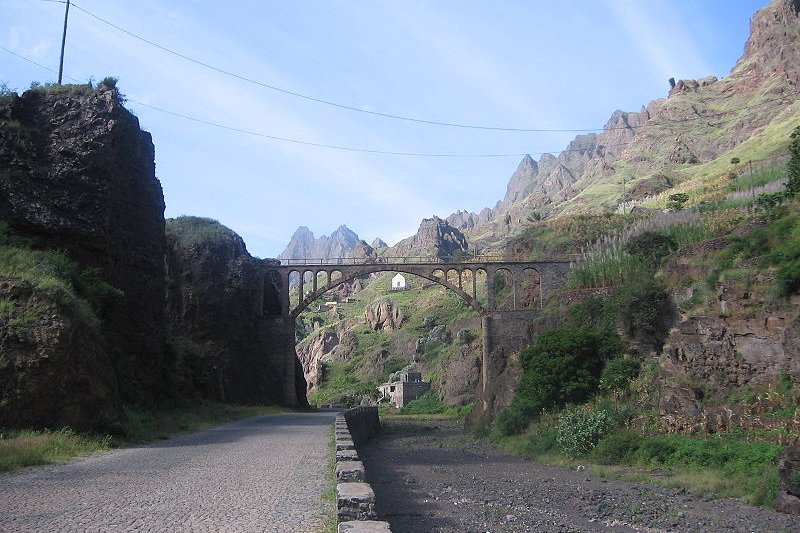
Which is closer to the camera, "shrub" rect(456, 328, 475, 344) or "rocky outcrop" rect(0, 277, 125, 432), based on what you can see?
"rocky outcrop" rect(0, 277, 125, 432)

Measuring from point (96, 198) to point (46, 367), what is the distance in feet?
32.7

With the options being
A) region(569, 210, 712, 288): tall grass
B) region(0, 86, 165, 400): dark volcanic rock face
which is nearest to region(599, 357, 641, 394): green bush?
region(569, 210, 712, 288): tall grass

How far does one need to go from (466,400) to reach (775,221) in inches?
1520

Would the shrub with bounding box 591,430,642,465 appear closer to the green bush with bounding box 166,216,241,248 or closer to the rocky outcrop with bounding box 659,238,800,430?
the rocky outcrop with bounding box 659,238,800,430

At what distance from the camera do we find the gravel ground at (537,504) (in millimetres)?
11852

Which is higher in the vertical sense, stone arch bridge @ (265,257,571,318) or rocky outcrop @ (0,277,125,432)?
stone arch bridge @ (265,257,571,318)

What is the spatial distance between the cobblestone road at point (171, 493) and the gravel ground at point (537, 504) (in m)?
2.34

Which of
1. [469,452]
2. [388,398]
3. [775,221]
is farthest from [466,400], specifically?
[775,221]

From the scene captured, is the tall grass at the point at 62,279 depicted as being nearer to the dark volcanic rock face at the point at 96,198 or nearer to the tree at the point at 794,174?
the dark volcanic rock face at the point at 96,198

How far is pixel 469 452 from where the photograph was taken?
27344mm

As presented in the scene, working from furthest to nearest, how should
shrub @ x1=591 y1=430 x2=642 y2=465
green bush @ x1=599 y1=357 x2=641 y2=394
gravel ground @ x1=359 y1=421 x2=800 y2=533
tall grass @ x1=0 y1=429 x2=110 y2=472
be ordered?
green bush @ x1=599 y1=357 x2=641 y2=394, shrub @ x1=591 y1=430 x2=642 y2=465, gravel ground @ x1=359 y1=421 x2=800 y2=533, tall grass @ x1=0 y1=429 x2=110 y2=472

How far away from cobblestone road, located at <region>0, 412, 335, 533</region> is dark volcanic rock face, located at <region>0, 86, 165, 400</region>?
10757mm

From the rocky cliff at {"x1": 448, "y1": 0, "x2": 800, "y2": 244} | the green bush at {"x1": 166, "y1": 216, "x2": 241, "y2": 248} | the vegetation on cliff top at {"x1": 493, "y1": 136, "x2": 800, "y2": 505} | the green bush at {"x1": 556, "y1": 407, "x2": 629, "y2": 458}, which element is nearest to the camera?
the vegetation on cliff top at {"x1": 493, "y1": 136, "x2": 800, "y2": 505}

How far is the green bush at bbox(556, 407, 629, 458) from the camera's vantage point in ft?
66.4
